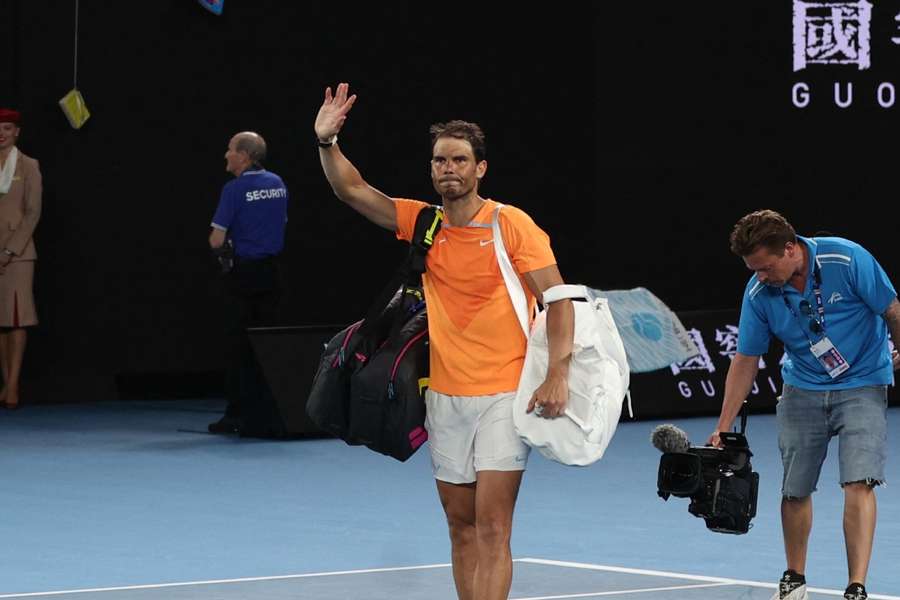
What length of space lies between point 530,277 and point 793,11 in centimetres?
923

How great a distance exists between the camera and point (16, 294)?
46.6 feet

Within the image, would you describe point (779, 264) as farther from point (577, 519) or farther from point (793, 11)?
point (793, 11)

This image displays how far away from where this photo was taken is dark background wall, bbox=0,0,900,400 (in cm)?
1464

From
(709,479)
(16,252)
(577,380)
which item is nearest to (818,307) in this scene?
(709,479)

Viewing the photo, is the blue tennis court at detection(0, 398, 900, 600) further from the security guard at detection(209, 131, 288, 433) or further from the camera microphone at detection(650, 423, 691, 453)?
the camera microphone at detection(650, 423, 691, 453)

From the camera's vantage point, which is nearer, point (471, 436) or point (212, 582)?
point (471, 436)

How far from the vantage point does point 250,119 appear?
15234 millimetres

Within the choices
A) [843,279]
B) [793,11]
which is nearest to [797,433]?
[843,279]

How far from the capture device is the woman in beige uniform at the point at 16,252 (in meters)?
14.0

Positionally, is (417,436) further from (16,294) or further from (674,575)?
(16,294)

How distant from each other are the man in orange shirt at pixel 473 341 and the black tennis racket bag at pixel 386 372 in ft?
0.17

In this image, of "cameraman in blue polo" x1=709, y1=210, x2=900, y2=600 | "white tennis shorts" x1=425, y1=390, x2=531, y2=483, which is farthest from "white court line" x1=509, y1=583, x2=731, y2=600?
"white tennis shorts" x1=425, y1=390, x2=531, y2=483

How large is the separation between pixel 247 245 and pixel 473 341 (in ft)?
21.3

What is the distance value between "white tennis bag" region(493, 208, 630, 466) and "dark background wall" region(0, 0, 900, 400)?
8434 mm
